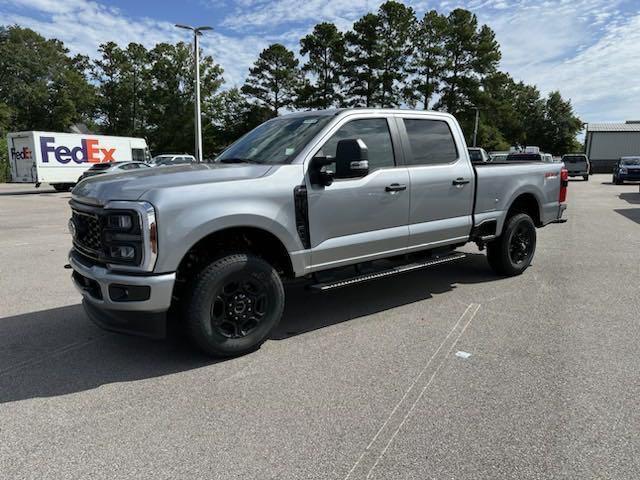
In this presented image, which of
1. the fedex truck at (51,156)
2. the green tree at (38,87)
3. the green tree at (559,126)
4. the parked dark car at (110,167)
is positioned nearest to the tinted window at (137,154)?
the fedex truck at (51,156)

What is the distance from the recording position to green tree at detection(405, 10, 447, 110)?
53219 millimetres

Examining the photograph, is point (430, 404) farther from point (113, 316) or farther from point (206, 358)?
point (113, 316)

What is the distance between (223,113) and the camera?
56.8 m

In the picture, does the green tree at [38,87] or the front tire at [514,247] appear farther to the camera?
the green tree at [38,87]

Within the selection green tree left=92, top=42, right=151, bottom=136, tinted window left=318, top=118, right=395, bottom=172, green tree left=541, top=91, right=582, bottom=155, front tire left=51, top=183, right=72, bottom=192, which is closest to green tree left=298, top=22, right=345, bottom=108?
green tree left=92, top=42, right=151, bottom=136

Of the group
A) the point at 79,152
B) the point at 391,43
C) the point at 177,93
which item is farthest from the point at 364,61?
the point at 79,152

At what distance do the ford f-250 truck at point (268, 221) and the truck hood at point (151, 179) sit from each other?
14 millimetres

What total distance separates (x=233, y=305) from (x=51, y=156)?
80.4 feet

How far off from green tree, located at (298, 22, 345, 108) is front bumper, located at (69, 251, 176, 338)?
4997 centimetres

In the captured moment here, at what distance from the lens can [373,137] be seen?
15.9 ft

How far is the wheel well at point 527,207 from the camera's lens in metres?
6.57

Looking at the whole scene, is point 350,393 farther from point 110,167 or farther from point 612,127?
point 612,127

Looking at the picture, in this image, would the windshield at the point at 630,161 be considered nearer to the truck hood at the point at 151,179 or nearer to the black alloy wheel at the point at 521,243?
the black alloy wheel at the point at 521,243

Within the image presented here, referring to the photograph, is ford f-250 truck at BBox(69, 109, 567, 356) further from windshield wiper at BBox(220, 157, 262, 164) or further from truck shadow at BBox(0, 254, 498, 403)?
truck shadow at BBox(0, 254, 498, 403)
